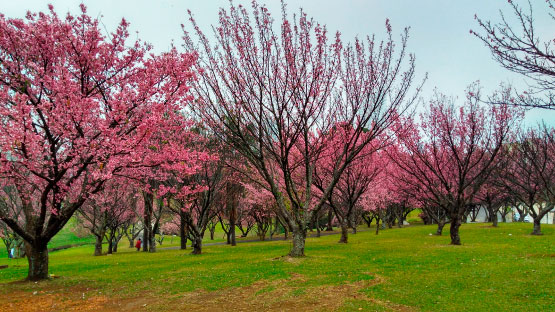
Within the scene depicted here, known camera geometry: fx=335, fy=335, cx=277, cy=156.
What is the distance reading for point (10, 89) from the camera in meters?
10.7

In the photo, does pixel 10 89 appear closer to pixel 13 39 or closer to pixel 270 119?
pixel 13 39

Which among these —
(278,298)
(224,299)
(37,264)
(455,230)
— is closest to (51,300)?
(37,264)

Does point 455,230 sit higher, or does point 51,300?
point 455,230

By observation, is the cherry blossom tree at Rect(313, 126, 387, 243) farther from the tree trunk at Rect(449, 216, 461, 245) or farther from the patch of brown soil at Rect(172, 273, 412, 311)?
the patch of brown soil at Rect(172, 273, 412, 311)

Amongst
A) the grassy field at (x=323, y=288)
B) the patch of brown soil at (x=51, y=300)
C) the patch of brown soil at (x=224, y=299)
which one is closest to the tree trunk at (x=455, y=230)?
the grassy field at (x=323, y=288)

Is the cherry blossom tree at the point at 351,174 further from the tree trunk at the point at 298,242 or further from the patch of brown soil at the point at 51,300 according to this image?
the patch of brown soil at the point at 51,300

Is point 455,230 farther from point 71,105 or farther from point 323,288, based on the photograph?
point 71,105

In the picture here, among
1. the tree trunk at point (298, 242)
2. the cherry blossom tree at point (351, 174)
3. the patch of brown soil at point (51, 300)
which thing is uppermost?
the cherry blossom tree at point (351, 174)

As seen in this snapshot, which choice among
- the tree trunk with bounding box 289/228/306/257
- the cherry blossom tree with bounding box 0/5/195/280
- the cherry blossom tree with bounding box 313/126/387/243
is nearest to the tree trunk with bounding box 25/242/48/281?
the cherry blossom tree with bounding box 0/5/195/280

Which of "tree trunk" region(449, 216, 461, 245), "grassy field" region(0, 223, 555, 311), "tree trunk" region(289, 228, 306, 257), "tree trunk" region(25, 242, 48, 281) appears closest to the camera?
"grassy field" region(0, 223, 555, 311)

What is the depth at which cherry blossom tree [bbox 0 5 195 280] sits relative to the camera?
9594 mm

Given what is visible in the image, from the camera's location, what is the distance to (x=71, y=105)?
9352 mm

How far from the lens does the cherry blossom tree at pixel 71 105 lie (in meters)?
9.59

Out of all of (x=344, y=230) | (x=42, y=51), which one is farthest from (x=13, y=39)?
(x=344, y=230)
